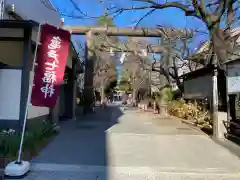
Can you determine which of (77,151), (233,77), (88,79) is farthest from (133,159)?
(88,79)

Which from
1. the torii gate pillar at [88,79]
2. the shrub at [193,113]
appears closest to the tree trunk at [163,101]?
the shrub at [193,113]

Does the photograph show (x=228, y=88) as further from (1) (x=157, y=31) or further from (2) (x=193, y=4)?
(1) (x=157, y=31)

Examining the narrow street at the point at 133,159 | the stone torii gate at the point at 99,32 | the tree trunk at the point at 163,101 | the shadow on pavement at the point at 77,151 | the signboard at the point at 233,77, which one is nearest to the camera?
the narrow street at the point at 133,159

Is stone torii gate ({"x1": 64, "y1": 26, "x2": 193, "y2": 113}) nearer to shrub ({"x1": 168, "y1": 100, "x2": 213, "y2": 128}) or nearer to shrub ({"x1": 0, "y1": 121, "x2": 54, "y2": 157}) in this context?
shrub ({"x1": 168, "y1": 100, "x2": 213, "y2": 128})

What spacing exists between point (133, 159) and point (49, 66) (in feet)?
10.2

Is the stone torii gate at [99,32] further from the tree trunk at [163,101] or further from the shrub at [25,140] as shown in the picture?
the shrub at [25,140]

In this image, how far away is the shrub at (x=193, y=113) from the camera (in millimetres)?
14359

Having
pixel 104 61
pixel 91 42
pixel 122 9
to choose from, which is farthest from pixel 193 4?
pixel 104 61

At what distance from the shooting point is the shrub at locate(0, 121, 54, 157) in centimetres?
692

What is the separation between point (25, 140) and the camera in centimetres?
771

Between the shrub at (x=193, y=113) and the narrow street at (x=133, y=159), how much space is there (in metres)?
3.28

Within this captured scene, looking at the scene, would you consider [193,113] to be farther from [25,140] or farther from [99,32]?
[25,140]

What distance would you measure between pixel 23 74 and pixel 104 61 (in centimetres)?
3444

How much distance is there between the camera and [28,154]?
741cm
